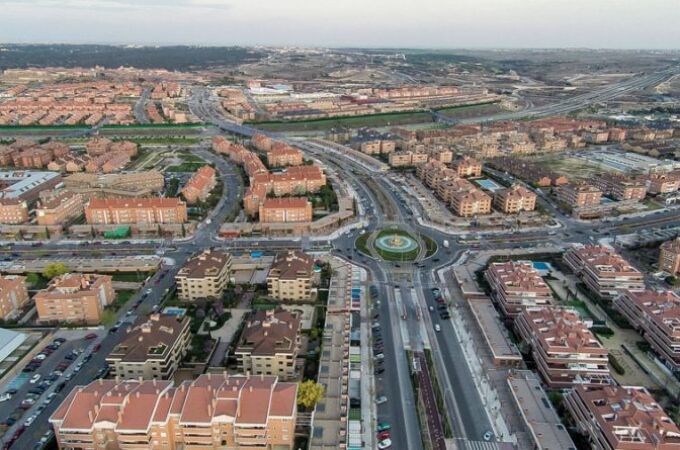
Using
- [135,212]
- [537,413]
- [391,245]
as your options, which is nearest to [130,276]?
[135,212]

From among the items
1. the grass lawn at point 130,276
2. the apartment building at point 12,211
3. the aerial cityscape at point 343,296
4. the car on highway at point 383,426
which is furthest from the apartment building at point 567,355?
the apartment building at point 12,211

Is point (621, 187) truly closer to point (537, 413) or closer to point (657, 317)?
point (657, 317)

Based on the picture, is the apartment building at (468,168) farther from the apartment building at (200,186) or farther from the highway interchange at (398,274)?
the apartment building at (200,186)

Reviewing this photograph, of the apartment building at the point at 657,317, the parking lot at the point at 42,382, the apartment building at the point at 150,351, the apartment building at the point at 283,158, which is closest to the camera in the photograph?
the parking lot at the point at 42,382

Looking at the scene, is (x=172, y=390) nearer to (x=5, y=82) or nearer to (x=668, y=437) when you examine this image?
(x=668, y=437)

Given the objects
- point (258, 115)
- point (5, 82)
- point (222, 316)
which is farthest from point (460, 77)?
point (222, 316)

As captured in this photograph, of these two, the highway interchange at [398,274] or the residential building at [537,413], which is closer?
the residential building at [537,413]
